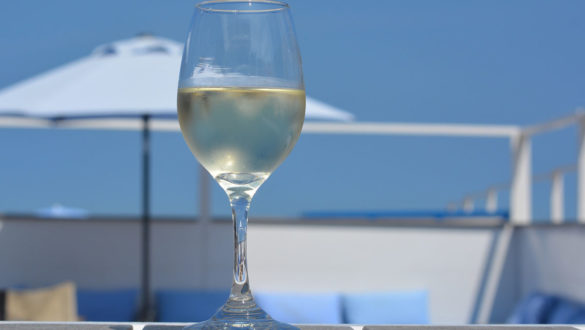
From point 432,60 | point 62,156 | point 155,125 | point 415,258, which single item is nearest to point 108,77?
point 155,125

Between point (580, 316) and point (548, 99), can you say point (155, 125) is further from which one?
point (548, 99)

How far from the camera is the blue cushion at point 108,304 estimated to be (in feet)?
12.2

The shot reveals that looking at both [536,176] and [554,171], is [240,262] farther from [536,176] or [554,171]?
[536,176]

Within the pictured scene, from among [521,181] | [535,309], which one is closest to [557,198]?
[521,181]

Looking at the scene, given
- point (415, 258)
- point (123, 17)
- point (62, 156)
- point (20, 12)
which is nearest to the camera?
point (415, 258)

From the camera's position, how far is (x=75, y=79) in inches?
131

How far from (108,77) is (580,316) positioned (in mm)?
2176

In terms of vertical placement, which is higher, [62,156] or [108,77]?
[62,156]

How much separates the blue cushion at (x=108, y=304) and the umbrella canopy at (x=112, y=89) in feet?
3.25

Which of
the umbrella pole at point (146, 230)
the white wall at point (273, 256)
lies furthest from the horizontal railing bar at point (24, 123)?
the umbrella pole at point (146, 230)

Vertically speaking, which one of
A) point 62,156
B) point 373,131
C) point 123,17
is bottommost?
point 373,131

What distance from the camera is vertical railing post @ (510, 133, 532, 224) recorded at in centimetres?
395

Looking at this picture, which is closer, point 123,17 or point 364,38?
point 364,38

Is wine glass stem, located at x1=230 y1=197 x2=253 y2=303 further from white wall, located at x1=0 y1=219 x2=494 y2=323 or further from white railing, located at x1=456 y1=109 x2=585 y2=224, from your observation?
white wall, located at x1=0 y1=219 x2=494 y2=323
